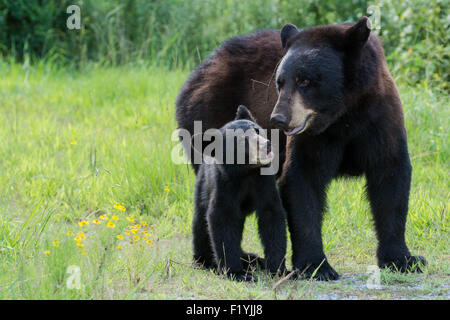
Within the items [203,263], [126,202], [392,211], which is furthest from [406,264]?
[126,202]

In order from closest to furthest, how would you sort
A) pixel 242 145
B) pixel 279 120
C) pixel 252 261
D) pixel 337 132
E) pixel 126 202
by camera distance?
1. pixel 279 120
2. pixel 242 145
3. pixel 337 132
4. pixel 252 261
5. pixel 126 202

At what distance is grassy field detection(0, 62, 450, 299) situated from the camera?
167 inches

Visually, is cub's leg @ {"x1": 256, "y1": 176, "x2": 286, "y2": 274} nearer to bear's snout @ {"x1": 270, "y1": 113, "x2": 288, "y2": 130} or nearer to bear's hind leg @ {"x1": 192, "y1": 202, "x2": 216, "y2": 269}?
→ bear's snout @ {"x1": 270, "y1": 113, "x2": 288, "y2": 130}

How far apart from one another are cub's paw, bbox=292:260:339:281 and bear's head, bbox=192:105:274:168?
828mm

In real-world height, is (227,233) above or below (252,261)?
above

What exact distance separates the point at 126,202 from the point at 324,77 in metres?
2.71

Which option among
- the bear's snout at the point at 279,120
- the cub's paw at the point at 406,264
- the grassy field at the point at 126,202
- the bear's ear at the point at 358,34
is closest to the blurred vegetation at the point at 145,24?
the grassy field at the point at 126,202

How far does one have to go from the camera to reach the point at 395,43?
10305 mm

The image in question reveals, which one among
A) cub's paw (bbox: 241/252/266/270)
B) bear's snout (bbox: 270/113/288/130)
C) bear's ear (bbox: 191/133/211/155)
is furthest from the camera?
bear's ear (bbox: 191/133/211/155)

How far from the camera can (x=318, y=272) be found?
4.77 m

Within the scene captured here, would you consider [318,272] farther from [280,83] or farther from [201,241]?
[280,83]

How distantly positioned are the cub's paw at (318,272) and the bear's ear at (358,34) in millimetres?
1454

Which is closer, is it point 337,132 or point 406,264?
point 337,132

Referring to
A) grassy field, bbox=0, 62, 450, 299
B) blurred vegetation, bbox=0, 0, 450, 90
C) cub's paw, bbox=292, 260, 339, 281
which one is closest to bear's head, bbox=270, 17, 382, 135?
cub's paw, bbox=292, 260, 339, 281
